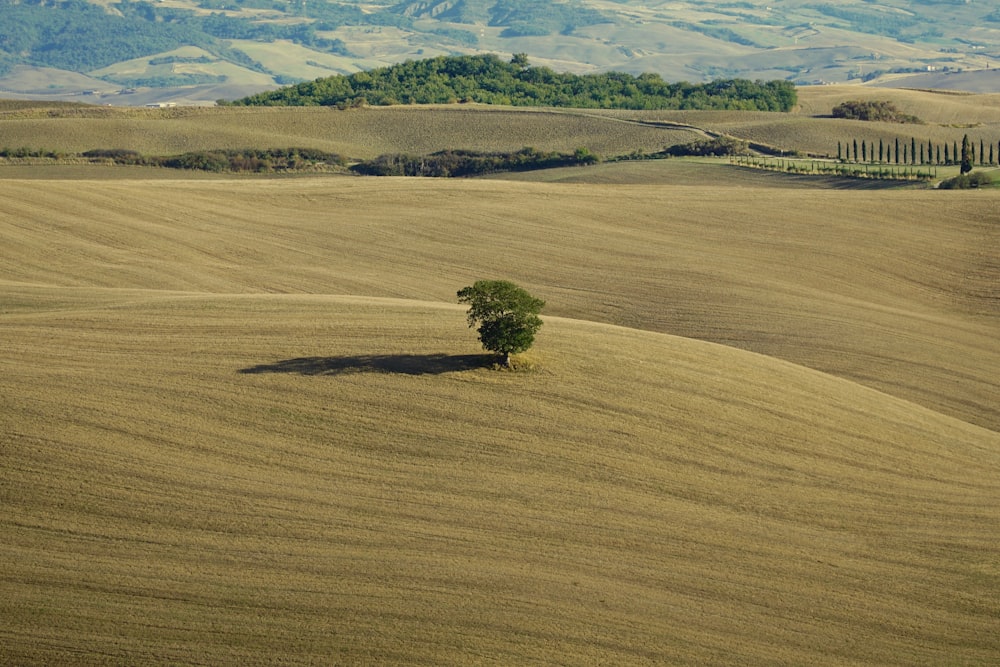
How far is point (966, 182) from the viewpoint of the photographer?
259 feet

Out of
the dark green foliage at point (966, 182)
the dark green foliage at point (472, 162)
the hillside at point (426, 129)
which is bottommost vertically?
the dark green foliage at point (966, 182)

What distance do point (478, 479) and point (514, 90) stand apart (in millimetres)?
154488

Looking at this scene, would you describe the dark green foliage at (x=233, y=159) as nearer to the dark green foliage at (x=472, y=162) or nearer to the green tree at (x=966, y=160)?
the dark green foliage at (x=472, y=162)

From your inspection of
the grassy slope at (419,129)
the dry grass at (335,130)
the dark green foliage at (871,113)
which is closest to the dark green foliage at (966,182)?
the grassy slope at (419,129)

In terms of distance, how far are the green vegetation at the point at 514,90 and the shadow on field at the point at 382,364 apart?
127 metres

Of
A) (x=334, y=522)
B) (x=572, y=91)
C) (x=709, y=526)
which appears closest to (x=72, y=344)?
(x=334, y=522)

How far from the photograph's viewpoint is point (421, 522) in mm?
27828

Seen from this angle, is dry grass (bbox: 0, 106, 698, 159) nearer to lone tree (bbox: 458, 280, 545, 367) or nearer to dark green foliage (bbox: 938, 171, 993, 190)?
dark green foliage (bbox: 938, 171, 993, 190)

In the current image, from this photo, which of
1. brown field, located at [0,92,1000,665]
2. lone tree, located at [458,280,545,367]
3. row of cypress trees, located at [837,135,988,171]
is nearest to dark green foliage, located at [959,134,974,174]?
row of cypress trees, located at [837,135,988,171]

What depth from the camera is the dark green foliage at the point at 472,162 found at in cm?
10375

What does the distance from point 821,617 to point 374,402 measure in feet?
40.9

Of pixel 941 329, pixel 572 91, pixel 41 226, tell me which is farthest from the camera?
pixel 572 91

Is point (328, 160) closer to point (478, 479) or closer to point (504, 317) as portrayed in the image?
point (504, 317)

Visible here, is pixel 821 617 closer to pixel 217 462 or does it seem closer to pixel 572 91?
pixel 217 462
